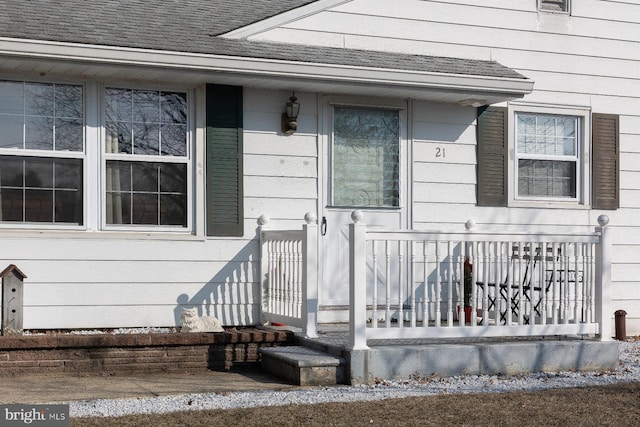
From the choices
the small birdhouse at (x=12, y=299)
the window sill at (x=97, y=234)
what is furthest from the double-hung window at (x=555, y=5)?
the small birdhouse at (x=12, y=299)

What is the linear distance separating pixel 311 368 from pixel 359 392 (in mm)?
522

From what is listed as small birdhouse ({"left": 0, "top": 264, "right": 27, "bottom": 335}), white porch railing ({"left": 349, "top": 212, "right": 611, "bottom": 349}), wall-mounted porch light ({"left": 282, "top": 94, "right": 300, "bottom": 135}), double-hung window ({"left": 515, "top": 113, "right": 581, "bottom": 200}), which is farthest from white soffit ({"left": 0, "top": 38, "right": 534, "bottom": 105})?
small birdhouse ({"left": 0, "top": 264, "right": 27, "bottom": 335})

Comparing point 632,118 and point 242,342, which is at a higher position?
point 632,118

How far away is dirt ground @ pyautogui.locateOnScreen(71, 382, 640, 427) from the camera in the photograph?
6727mm

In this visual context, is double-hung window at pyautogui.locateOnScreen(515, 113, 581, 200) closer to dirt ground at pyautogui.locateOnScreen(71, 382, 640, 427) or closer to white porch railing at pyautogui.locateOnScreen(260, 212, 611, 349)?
white porch railing at pyautogui.locateOnScreen(260, 212, 611, 349)

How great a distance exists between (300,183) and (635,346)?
4.24m

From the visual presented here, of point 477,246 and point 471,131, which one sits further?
point 471,131

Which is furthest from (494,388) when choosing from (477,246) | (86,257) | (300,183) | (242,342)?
(86,257)

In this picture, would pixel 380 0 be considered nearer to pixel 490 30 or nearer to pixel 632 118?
pixel 490 30

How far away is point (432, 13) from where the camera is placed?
11.3 metres

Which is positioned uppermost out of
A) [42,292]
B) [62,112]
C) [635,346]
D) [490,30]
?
[490,30]

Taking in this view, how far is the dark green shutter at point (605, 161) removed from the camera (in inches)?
468

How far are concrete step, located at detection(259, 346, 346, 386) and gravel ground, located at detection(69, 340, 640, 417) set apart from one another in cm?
18

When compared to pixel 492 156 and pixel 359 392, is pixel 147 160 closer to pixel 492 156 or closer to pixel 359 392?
pixel 359 392
